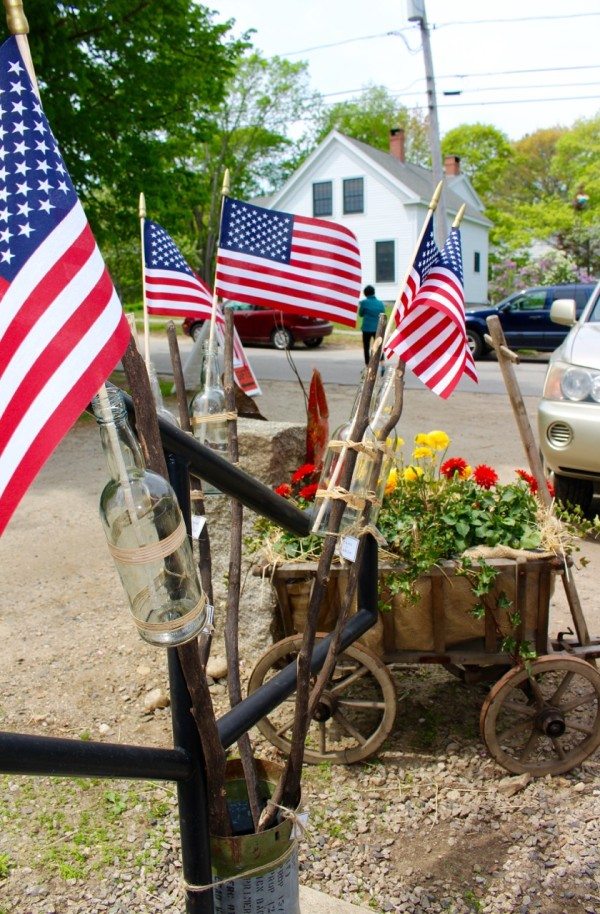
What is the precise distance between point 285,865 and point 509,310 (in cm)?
1913

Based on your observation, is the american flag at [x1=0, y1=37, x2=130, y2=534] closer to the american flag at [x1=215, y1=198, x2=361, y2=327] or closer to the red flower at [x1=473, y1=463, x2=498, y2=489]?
the american flag at [x1=215, y1=198, x2=361, y2=327]

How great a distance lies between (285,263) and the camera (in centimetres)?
350

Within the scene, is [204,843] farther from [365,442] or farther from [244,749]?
[365,442]

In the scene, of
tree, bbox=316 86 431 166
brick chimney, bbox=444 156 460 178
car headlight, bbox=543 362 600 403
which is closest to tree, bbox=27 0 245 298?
car headlight, bbox=543 362 600 403

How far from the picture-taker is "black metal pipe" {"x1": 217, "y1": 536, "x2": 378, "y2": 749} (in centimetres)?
181

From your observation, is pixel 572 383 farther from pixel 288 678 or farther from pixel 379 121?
pixel 379 121

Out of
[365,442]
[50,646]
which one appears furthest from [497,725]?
[50,646]

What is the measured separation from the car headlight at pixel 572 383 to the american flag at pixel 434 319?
2.80 m

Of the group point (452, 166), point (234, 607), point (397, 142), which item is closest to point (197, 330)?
point (234, 607)

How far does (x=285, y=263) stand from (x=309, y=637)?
193 cm

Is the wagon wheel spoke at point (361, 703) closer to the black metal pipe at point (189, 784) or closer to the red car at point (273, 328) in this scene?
the black metal pipe at point (189, 784)

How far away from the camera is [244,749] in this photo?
215 centimetres

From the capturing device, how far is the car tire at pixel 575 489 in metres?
5.98

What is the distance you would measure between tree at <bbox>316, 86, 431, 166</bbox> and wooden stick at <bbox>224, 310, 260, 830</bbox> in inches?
2195
